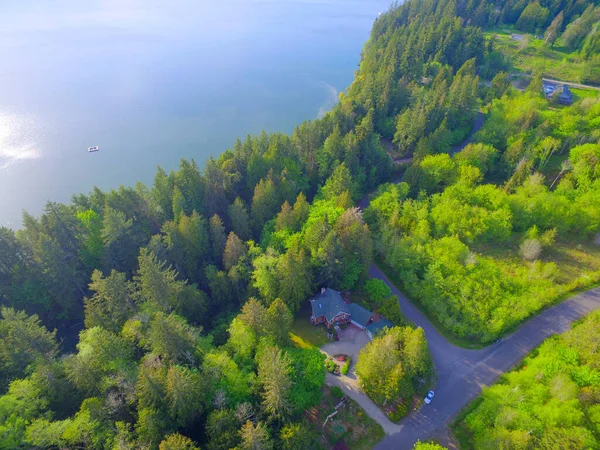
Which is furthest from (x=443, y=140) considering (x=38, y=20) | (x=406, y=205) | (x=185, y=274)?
(x=38, y=20)

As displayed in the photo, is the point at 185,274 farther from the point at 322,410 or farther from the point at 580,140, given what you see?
the point at 580,140

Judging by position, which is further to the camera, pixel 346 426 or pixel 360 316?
pixel 360 316

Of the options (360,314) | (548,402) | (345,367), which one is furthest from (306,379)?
(548,402)

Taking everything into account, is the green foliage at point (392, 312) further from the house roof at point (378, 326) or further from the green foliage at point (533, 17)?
the green foliage at point (533, 17)

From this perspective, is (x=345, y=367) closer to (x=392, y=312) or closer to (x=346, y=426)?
(x=346, y=426)

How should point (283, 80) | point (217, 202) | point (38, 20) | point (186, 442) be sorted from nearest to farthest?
point (186, 442) < point (217, 202) < point (283, 80) < point (38, 20)

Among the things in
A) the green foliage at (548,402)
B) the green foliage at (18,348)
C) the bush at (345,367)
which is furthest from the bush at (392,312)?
the green foliage at (18,348)
